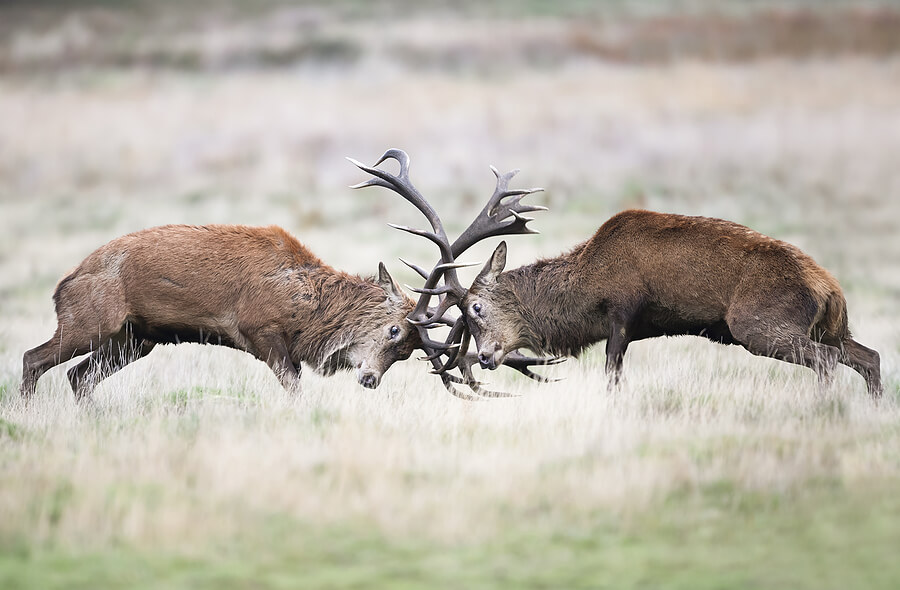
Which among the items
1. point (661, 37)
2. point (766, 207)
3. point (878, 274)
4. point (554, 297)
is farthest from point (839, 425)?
point (661, 37)

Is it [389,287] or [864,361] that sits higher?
[389,287]

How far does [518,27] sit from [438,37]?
352 centimetres

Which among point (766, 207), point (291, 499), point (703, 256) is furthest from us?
point (766, 207)

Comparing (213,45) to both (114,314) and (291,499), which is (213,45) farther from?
(291,499)

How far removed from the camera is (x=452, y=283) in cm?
1205

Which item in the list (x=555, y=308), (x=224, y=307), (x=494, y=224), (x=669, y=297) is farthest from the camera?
(x=494, y=224)

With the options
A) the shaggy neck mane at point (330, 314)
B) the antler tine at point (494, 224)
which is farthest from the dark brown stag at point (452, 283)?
the shaggy neck mane at point (330, 314)

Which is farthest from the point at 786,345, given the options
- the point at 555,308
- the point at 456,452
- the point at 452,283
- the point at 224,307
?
the point at 224,307

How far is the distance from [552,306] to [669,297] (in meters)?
1.32

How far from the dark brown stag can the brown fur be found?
194 millimetres

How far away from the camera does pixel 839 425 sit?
9.68 metres

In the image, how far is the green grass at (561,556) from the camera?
6766 millimetres

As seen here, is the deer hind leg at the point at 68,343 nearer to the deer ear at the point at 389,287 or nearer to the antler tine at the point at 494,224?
the deer ear at the point at 389,287

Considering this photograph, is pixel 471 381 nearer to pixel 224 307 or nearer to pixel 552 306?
pixel 552 306
